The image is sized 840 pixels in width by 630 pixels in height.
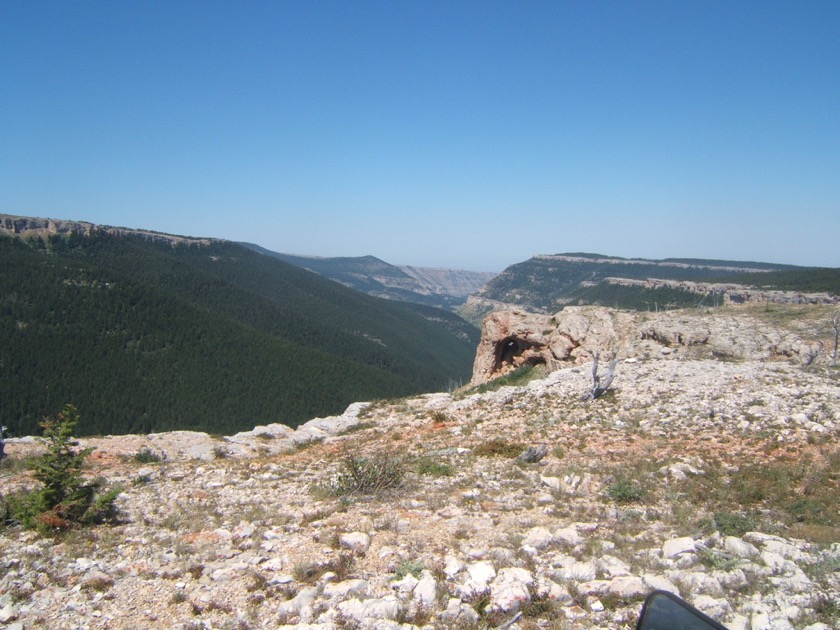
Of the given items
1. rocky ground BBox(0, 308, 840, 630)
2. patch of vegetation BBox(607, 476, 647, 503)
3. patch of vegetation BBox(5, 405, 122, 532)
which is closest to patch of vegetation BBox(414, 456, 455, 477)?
rocky ground BBox(0, 308, 840, 630)

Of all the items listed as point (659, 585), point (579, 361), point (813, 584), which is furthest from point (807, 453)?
point (579, 361)

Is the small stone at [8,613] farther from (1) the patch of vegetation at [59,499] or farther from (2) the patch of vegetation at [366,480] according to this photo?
(2) the patch of vegetation at [366,480]

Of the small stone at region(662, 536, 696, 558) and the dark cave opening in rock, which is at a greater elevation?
the small stone at region(662, 536, 696, 558)

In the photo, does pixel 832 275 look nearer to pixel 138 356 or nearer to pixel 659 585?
pixel 659 585

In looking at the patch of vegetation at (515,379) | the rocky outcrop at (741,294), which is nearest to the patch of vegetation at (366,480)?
the patch of vegetation at (515,379)

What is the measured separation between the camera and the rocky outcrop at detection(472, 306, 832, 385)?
27438 mm

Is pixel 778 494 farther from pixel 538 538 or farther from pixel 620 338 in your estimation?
pixel 620 338

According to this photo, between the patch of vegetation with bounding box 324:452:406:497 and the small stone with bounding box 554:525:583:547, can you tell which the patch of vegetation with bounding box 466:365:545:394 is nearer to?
the patch of vegetation with bounding box 324:452:406:497

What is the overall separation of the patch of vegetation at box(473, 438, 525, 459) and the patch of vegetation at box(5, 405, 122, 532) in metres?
9.87

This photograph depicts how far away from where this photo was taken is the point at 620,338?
104ft

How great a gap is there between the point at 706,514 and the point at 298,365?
104 metres

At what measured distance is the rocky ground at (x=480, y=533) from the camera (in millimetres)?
6426

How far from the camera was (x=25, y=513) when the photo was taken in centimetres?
906

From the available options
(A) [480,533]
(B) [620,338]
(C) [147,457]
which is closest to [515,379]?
(B) [620,338]
